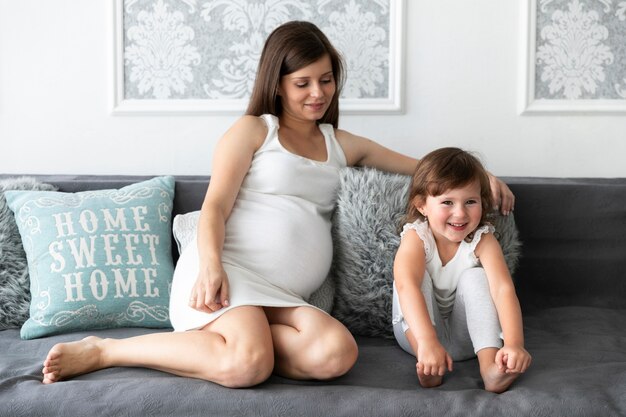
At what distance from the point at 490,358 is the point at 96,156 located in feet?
4.68

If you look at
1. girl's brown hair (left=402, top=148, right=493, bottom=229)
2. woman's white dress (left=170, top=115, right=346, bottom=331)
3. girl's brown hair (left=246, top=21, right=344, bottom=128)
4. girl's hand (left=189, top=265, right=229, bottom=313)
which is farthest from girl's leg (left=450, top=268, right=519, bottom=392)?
Result: girl's brown hair (left=246, top=21, right=344, bottom=128)

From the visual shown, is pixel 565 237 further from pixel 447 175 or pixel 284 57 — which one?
pixel 284 57

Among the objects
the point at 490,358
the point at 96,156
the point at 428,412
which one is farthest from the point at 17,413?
the point at 96,156

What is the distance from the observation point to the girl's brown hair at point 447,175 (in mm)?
1683

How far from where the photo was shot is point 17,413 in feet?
4.49

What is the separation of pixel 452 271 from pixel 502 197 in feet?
0.93

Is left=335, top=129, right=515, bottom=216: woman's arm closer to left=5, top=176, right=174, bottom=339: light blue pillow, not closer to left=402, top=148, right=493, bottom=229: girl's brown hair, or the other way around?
left=402, top=148, right=493, bottom=229: girl's brown hair

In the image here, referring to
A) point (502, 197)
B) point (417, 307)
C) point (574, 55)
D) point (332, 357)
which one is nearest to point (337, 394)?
point (332, 357)

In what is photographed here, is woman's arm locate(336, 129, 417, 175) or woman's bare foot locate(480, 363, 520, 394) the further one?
woman's arm locate(336, 129, 417, 175)

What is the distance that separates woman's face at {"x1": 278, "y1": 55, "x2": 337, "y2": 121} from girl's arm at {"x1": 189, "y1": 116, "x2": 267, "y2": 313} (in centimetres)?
10

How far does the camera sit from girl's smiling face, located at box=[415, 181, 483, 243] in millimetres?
1680

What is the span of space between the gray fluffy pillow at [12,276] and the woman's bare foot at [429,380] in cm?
103

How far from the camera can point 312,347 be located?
1.56 m

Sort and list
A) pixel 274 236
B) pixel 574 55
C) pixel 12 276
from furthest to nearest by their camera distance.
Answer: pixel 574 55
pixel 12 276
pixel 274 236
